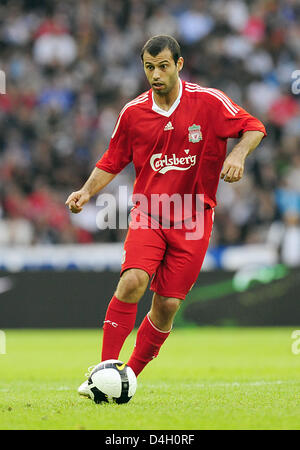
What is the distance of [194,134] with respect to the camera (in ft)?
20.3

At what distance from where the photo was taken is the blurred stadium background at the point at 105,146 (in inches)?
542

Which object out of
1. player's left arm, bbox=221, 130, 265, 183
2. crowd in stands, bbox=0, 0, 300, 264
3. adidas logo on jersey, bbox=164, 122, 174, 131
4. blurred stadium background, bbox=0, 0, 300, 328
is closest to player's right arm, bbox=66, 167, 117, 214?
adidas logo on jersey, bbox=164, 122, 174, 131

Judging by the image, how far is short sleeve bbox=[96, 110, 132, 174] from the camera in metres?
6.33

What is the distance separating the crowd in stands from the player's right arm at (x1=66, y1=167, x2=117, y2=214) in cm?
813

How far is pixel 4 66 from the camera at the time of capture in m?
17.2

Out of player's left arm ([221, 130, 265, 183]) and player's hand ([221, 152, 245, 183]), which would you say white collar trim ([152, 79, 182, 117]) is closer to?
player's left arm ([221, 130, 265, 183])

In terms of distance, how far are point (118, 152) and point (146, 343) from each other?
56.1 inches

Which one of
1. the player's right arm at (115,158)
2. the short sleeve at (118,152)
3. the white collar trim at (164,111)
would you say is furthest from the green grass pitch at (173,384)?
the white collar trim at (164,111)

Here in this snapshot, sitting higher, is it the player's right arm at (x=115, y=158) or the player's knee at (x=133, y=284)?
the player's right arm at (x=115, y=158)

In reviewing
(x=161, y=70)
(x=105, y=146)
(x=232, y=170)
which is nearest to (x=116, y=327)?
(x=232, y=170)

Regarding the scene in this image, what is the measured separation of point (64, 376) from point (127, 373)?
282 centimetres

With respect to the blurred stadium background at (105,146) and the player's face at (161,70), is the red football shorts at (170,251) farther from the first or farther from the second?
the blurred stadium background at (105,146)

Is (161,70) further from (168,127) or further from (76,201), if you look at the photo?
(76,201)

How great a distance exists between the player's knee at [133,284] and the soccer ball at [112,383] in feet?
1.54
